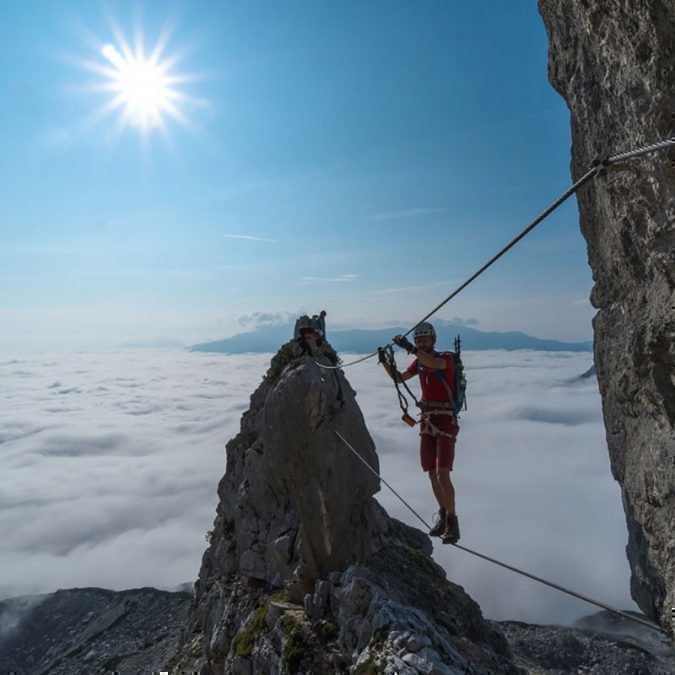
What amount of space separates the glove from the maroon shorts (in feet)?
5.51

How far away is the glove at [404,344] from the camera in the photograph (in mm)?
10000

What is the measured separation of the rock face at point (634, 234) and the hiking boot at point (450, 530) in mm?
3533

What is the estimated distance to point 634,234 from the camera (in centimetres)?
597

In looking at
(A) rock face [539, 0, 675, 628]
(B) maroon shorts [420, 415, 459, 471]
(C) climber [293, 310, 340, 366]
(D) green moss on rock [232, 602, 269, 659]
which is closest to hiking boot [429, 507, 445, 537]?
(B) maroon shorts [420, 415, 459, 471]

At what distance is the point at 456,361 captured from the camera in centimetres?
1063

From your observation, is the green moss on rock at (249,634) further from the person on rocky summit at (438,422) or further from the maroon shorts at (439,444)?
the maroon shorts at (439,444)

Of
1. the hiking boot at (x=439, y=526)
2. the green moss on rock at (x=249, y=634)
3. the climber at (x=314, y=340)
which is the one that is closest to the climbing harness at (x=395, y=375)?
the hiking boot at (x=439, y=526)

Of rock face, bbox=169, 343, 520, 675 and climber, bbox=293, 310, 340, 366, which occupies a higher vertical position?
climber, bbox=293, 310, 340, 366

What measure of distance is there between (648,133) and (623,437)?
16.4 feet

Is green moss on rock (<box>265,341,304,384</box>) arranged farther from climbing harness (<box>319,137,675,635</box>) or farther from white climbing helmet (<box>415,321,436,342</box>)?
white climbing helmet (<box>415,321,436,342</box>)

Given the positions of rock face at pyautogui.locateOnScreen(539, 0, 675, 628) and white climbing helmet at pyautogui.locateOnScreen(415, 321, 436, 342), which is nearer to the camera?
rock face at pyautogui.locateOnScreen(539, 0, 675, 628)

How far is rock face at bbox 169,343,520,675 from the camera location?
55.5 feet

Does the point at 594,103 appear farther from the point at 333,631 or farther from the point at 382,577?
the point at 382,577

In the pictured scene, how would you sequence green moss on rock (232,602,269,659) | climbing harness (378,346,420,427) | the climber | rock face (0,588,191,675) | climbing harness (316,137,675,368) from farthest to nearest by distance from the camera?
rock face (0,588,191,675), the climber, green moss on rock (232,602,269,659), climbing harness (378,346,420,427), climbing harness (316,137,675,368)
